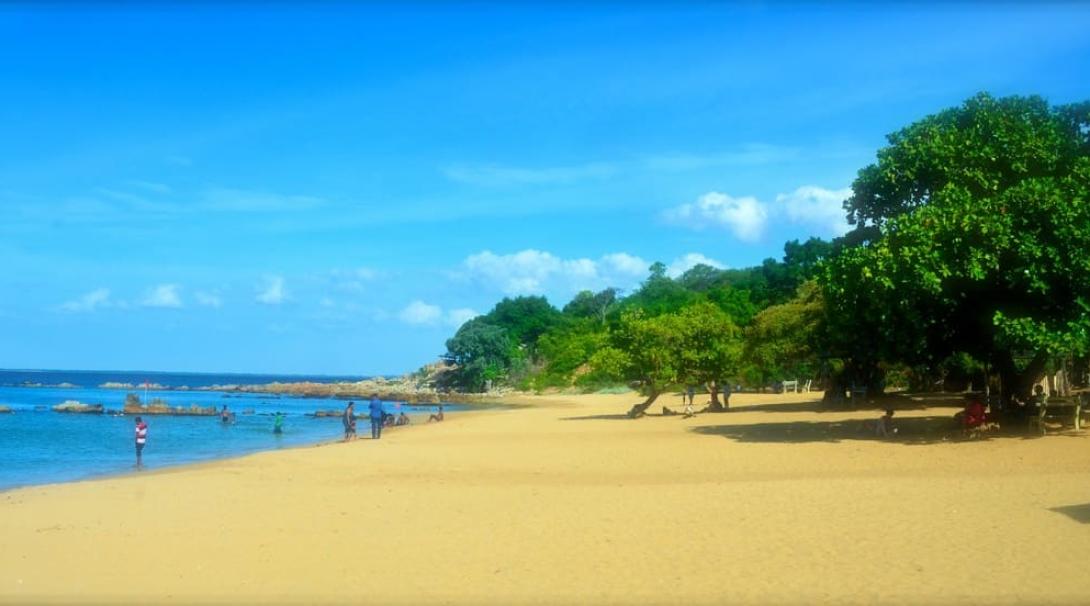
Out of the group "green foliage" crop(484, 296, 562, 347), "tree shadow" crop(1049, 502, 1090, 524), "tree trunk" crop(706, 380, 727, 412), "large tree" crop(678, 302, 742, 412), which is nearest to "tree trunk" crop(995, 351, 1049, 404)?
"tree shadow" crop(1049, 502, 1090, 524)

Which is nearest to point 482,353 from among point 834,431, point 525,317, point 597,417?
point 525,317

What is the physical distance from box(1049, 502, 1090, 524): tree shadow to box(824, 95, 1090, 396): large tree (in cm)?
733

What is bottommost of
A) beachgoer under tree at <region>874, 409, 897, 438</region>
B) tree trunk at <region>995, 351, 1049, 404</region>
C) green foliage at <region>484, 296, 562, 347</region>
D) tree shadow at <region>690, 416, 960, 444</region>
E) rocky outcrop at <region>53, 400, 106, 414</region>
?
tree shadow at <region>690, 416, 960, 444</region>

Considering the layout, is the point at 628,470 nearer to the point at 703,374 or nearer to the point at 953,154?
the point at 953,154

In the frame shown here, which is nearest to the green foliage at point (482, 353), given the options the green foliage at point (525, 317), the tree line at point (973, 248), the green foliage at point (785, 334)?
the green foliage at point (525, 317)

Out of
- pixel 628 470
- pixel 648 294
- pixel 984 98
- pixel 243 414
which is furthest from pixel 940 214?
pixel 648 294

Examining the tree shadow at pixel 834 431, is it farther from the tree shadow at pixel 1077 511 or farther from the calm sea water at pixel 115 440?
the calm sea water at pixel 115 440

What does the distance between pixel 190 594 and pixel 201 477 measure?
41.5 ft

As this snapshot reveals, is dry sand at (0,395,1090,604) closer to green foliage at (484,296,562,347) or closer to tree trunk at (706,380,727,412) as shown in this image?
tree trunk at (706,380,727,412)

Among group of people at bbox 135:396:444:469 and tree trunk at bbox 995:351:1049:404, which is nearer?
tree trunk at bbox 995:351:1049:404

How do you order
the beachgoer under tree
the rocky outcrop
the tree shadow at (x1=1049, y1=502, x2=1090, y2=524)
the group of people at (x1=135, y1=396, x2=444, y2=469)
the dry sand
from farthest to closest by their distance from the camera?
the rocky outcrop, the group of people at (x1=135, y1=396, x2=444, y2=469), the beachgoer under tree, the tree shadow at (x1=1049, y1=502, x2=1090, y2=524), the dry sand

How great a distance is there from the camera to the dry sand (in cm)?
1012

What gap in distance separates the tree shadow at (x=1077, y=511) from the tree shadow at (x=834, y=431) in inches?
375

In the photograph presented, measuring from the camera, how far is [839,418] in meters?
31.9
